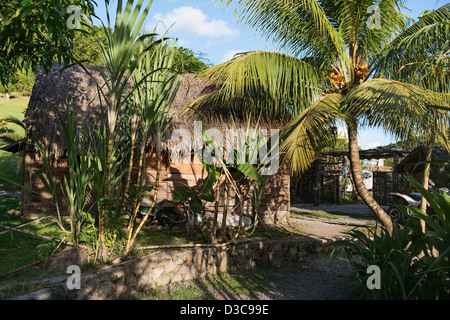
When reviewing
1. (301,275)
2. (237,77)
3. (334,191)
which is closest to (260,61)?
(237,77)

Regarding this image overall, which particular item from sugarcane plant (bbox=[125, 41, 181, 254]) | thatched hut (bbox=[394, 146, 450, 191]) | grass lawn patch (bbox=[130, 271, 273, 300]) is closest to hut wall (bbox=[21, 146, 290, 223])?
grass lawn patch (bbox=[130, 271, 273, 300])

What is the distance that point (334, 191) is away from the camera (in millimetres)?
16328

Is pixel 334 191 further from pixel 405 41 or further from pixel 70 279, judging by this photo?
pixel 70 279

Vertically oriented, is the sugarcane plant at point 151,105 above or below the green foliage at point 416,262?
above

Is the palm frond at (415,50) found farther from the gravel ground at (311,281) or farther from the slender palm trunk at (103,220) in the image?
the slender palm trunk at (103,220)

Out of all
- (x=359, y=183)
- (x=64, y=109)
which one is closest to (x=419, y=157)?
(x=359, y=183)

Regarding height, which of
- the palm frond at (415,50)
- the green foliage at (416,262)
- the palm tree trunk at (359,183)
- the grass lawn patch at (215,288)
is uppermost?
the palm frond at (415,50)

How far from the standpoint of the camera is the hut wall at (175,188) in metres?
7.25

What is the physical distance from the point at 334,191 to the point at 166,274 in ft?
43.3

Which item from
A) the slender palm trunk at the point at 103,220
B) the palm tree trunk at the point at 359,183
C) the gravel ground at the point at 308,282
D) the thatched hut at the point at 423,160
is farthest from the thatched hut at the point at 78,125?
the thatched hut at the point at 423,160

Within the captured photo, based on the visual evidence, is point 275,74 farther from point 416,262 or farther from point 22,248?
point 22,248

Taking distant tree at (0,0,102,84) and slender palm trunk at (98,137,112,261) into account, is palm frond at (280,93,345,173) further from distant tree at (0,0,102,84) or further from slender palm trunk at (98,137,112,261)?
distant tree at (0,0,102,84)

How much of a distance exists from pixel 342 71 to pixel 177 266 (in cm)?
422

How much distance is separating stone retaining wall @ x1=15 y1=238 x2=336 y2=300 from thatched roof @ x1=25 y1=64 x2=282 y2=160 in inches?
106
